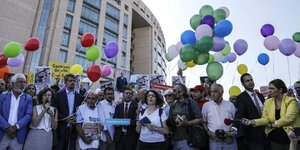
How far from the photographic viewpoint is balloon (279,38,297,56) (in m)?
6.42

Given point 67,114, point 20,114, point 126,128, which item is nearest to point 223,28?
point 126,128

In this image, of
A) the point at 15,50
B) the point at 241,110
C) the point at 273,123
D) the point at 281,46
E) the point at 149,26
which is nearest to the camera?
the point at 273,123

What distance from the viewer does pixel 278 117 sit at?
10.2ft

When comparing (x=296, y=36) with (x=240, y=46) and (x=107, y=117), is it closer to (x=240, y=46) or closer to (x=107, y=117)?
(x=240, y=46)

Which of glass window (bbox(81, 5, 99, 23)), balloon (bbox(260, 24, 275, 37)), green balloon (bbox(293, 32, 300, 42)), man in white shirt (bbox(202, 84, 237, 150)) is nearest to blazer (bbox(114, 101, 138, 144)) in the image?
man in white shirt (bbox(202, 84, 237, 150))

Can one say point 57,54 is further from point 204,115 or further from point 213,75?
point 204,115

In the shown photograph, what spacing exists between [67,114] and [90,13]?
93.8 feet

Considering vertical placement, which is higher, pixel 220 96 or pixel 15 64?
pixel 15 64

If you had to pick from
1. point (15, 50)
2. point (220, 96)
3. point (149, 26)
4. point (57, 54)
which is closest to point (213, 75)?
point (220, 96)

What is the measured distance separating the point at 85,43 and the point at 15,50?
256cm

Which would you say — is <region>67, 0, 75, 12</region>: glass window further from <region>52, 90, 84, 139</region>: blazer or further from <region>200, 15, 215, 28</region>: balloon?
<region>52, 90, 84, 139</region>: blazer

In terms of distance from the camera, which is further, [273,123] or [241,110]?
[241,110]

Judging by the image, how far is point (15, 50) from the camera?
7508mm

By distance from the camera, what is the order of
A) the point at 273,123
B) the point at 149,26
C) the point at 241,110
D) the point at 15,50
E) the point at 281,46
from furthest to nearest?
the point at 149,26 < the point at 15,50 < the point at 281,46 < the point at 241,110 < the point at 273,123
